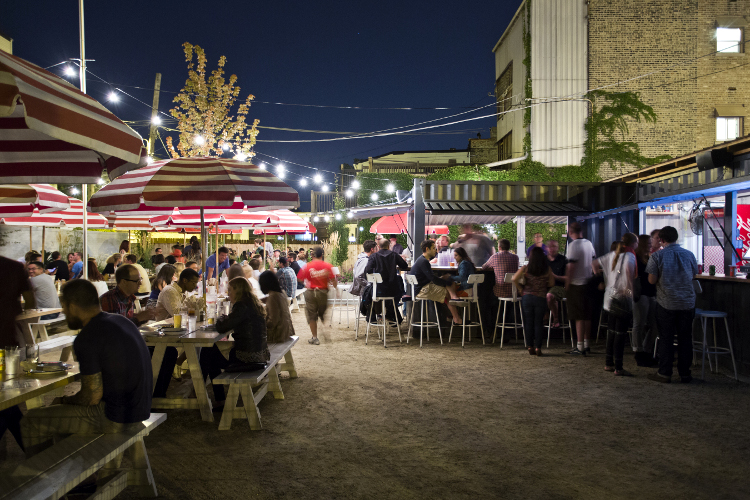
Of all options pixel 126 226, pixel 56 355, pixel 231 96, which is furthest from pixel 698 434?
pixel 231 96

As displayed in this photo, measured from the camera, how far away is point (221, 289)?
8.11 metres

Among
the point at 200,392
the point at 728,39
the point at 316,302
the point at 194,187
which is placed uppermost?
the point at 728,39

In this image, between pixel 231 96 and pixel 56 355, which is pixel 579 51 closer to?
pixel 231 96

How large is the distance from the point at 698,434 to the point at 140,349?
4.62m

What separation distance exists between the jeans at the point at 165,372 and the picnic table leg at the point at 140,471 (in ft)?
6.53

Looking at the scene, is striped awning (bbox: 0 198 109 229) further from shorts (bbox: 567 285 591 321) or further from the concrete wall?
shorts (bbox: 567 285 591 321)

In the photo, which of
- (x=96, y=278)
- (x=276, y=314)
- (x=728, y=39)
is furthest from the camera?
(x=728, y=39)

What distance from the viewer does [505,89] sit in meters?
24.2

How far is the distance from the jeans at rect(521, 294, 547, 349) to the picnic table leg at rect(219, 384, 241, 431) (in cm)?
519

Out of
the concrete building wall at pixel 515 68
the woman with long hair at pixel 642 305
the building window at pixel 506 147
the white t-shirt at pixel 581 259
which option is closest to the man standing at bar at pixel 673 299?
the woman with long hair at pixel 642 305

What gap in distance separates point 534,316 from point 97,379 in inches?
267

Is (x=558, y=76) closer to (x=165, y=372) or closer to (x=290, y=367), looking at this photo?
(x=290, y=367)

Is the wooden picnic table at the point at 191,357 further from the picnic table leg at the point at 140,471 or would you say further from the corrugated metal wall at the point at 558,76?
the corrugated metal wall at the point at 558,76

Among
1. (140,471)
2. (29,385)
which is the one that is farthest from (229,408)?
(29,385)
